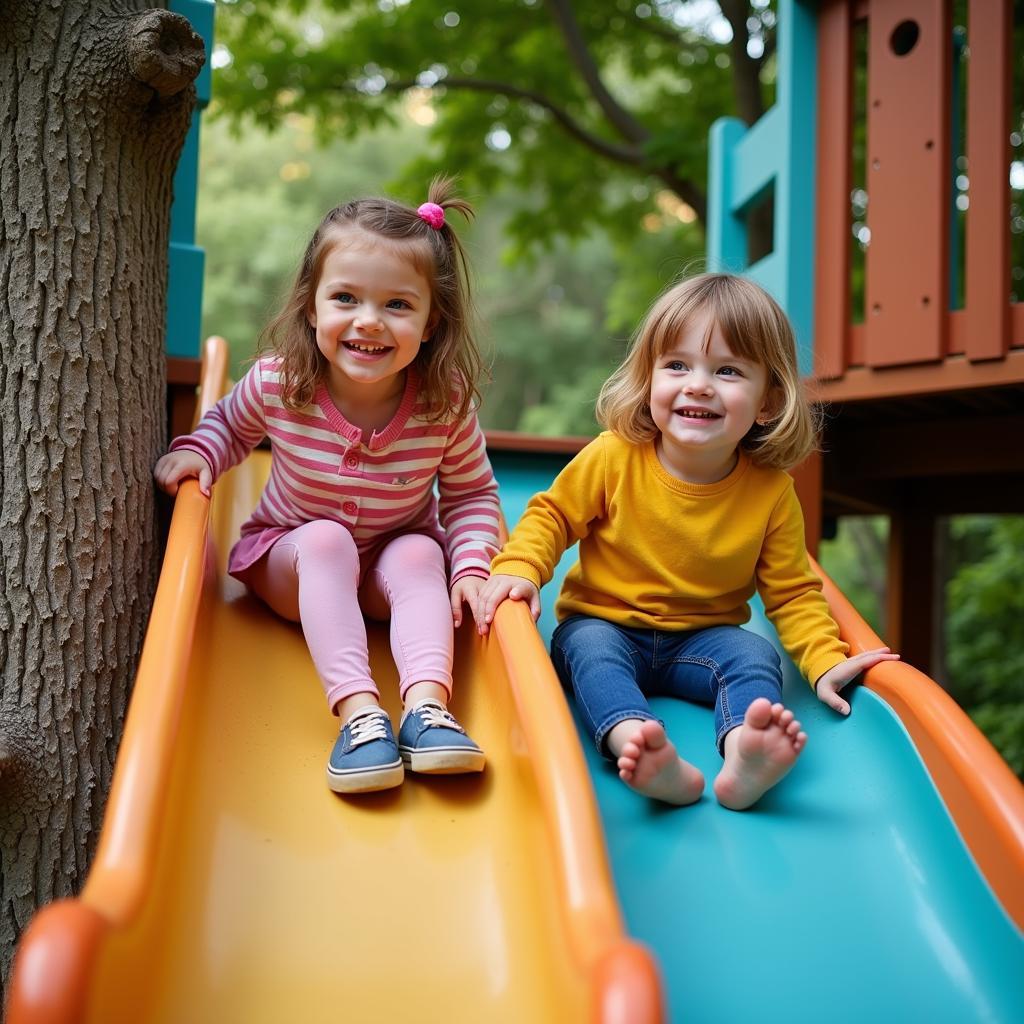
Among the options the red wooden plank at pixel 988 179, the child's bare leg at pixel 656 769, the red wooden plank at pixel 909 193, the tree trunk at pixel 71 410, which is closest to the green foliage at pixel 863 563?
the red wooden plank at pixel 909 193

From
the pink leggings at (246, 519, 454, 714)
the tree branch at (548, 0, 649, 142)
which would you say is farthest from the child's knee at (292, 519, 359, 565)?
the tree branch at (548, 0, 649, 142)

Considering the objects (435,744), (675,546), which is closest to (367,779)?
(435,744)

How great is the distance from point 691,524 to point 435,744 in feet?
2.75

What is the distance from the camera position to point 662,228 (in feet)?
33.1

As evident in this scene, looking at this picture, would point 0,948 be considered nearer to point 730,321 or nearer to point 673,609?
point 673,609

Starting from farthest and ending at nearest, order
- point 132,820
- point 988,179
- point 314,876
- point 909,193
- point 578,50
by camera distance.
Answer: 1. point 578,50
2. point 909,193
3. point 988,179
4. point 314,876
5. point 132,820

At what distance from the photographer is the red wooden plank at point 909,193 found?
3.43 m

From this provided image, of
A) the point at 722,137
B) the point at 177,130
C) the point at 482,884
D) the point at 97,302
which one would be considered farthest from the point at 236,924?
the point at 722,137

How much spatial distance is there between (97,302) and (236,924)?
1.38 meters

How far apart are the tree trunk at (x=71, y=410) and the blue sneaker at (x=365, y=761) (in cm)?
54

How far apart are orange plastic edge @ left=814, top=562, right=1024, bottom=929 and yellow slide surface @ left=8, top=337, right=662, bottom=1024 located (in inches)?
29.0

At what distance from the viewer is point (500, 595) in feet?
7.68

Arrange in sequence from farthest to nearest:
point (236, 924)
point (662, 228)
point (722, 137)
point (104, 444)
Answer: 1. point (662, 228)
2. point (722, 137)
3. point (104, 444)
4. point (236, 924)

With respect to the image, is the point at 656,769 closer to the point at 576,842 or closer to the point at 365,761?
the point at 576,842
